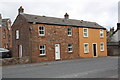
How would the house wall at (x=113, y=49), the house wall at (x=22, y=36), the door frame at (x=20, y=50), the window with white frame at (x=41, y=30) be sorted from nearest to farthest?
the house wall at (x=22, y=36) < the window with white frame at (x=41, y=30) < the door frame at (x=20, y=50) < the house wall at (x=113, y=49)

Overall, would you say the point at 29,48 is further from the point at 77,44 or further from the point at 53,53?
the point at 77,44

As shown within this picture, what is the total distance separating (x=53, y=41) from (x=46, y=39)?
128cm

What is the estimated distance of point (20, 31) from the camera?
27.9 metres

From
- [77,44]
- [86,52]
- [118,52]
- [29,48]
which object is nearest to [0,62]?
[29,48]

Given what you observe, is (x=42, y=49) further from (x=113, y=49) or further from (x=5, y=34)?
(x=5, y=34)

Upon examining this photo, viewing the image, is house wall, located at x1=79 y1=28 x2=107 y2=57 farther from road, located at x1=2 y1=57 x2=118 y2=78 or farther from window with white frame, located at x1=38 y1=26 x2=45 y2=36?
road, located at x1=2 y1=57 x2=118 y2=78

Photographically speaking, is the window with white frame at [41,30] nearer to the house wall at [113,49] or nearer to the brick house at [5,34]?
the house wall at [113,49]

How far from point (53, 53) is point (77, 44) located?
17.7ft

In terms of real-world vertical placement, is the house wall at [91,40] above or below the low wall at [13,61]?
above

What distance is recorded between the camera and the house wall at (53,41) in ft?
84.8

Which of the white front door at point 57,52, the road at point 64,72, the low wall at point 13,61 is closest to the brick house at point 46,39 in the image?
the white front door at point 57,52

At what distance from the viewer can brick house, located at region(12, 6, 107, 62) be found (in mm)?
25880

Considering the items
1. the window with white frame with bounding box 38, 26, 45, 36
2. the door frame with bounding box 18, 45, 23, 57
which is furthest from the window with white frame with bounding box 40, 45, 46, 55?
the door frame with bounding box 18, 45, 23, 57

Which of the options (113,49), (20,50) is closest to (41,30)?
(20,50)
